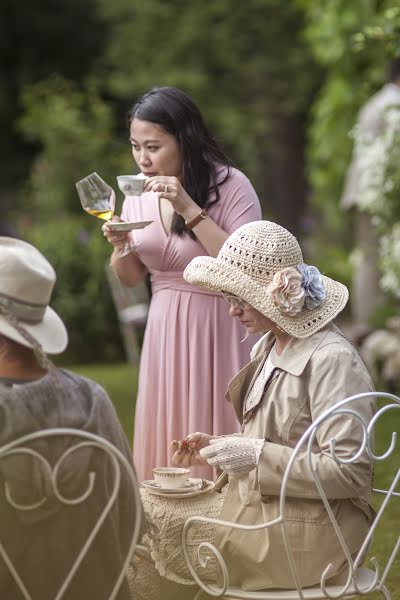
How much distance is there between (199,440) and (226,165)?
49.6 inches

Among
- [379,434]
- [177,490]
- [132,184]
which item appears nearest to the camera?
[177,490]

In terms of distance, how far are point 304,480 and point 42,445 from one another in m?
0.69

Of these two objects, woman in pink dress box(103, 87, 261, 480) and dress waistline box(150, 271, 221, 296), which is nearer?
woman in pink dress box(103, 87, 261, 480)

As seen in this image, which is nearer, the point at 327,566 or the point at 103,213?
the point at 327,566

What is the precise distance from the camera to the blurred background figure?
995 centimetres

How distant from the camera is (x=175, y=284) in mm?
4312

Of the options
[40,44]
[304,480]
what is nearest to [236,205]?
[304,480]

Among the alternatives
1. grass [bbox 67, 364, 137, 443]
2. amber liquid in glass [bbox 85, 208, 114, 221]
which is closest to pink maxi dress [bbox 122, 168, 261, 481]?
amber liquid in glass [bbox 85, 208, 114, 221]

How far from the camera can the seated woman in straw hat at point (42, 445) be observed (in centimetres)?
270

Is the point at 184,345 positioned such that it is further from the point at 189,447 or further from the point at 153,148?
the point at 189,447

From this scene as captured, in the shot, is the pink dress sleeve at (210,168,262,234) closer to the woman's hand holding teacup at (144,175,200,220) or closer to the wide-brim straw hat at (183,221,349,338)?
the woman's hand holding teacup at (144,175,200,220)

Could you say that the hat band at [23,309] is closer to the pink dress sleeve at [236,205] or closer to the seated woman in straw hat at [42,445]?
the seated woman in straw hat at [42,445]

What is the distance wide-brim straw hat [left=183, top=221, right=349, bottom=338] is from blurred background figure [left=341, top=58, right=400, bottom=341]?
644 cm

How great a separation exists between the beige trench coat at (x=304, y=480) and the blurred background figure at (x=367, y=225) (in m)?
6.53
